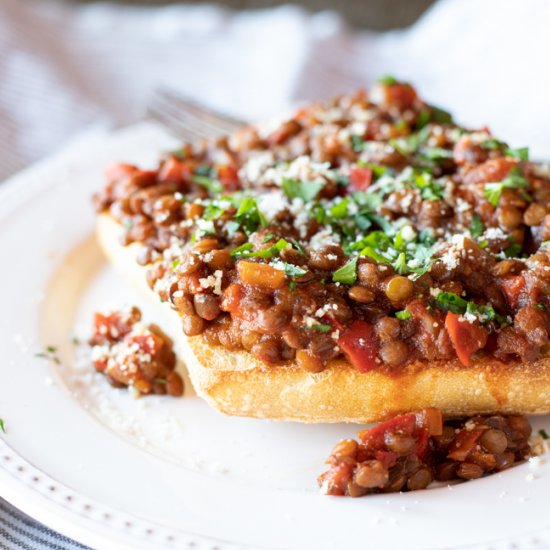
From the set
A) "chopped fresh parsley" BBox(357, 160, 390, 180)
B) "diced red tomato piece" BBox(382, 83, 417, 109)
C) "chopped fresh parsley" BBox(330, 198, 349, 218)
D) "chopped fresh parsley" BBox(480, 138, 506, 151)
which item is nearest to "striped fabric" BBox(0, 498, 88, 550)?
"chopped fresh parsley" BBox(330, 198, 349, 218)

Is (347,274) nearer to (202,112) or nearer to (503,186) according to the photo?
(503,186)

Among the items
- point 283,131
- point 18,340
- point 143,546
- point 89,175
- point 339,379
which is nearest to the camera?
point 143,546

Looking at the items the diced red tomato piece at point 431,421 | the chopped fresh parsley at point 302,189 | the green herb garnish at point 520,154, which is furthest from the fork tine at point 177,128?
the diced red tomato piece at point 431,421

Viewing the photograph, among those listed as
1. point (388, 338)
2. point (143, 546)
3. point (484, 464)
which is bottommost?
point (484, 464)

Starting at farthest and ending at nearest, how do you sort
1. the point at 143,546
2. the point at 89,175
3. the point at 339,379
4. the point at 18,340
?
1. the point at 89,175
2. the point at 18,340
3. the point at 339,379
4. the point at 143,546

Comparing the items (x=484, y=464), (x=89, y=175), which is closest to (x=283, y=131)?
(x=89, y=175)

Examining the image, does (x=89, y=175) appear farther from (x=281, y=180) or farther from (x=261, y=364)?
(x=261, y=364)

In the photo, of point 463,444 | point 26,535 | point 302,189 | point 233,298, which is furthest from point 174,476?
point 302,189

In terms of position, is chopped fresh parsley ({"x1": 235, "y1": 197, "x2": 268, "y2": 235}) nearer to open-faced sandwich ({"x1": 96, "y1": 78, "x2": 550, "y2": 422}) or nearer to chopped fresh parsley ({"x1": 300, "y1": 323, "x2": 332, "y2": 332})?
open-faced sandwich ({"x1": 96, "y1": 78, "x2": 550, "y2": 422})
